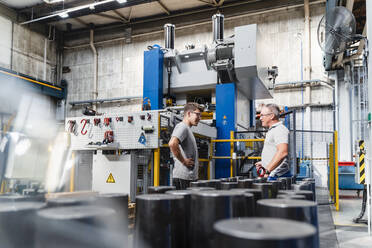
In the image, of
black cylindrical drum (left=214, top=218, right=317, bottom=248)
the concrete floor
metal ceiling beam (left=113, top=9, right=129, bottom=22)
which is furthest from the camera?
metal ceiling beam (left=113, top=9, right=129, bottom=22)

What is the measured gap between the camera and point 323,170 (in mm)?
9680

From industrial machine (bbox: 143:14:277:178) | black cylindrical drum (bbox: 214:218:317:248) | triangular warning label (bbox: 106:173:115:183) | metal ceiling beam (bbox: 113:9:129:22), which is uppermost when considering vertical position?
metal ceiling beam (bbox: 113:9:129:22)

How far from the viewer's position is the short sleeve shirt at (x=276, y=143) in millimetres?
3053

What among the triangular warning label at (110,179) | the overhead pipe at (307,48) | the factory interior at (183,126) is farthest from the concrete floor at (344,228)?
the overhead pipe at (307,48)

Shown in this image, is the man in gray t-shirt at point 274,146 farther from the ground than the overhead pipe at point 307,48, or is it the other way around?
the overhead pipe at point 307,48

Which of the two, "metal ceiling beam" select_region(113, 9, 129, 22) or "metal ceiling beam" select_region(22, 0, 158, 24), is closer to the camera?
"metal ceiling beam" select_region(22, 0, 158, 24)

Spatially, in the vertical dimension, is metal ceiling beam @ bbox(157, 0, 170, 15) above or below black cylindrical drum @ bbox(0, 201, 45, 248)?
above

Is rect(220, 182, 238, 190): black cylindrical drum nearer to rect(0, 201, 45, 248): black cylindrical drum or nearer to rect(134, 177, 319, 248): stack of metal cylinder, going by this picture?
rect(134, 177, 319, 248): stack of metal cylinder

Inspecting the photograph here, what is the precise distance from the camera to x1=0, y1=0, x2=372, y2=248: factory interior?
65 cm

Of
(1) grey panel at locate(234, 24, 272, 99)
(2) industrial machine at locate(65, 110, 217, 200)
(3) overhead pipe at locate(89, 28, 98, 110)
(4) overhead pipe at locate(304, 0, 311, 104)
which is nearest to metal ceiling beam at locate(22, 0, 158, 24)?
(3) overhead pipe at locate(89, 28, 98, 110)

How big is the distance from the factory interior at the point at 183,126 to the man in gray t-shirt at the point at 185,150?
0.6 inches

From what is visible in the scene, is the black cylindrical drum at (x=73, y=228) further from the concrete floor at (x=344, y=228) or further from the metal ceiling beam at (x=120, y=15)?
the metal ceiling beam at (x=120, y=15)

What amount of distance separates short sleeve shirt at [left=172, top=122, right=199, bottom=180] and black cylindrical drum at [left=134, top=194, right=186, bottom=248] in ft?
7.39

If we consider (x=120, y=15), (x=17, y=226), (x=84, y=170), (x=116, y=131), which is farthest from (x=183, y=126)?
(x=120, y=15)
